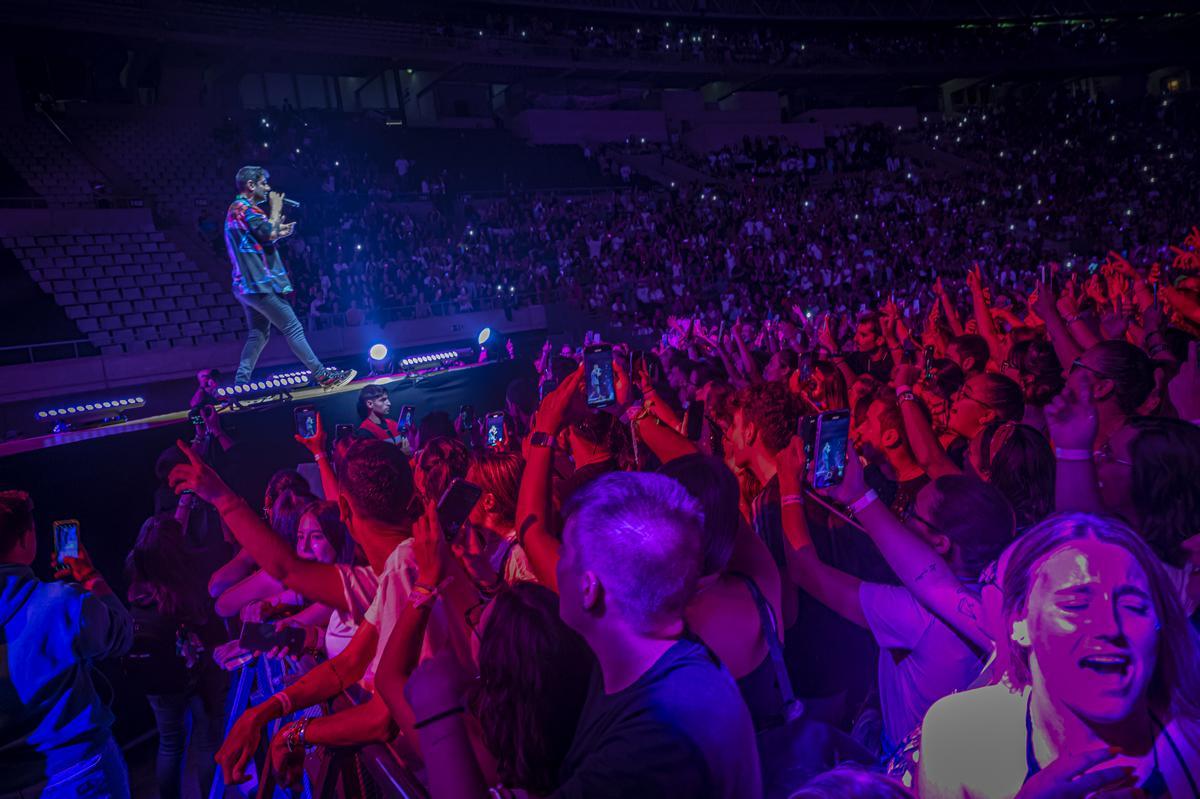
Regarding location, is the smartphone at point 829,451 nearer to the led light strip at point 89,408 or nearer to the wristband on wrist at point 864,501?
the wristband on wrist at point 864,501

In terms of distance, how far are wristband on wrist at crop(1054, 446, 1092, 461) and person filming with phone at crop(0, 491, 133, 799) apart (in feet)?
8.35

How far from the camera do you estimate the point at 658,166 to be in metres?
24.4

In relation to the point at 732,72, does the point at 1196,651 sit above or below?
below

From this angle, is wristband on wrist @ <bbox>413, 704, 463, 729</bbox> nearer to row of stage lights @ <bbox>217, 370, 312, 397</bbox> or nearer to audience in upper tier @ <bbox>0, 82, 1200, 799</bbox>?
audience in upper tier @ <bbox>0, 82, 1200, 799</bbox>

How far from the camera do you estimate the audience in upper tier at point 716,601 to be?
1.14 m

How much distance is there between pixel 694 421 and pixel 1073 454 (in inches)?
82.3

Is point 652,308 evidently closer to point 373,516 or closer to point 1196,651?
point 373,516

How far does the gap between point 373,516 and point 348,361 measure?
32.5 ft

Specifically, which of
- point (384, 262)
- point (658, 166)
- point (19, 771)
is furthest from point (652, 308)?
point (19, 771)

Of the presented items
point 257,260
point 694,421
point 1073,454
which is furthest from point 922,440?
point 257,260

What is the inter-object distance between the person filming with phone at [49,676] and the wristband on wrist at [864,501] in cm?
205

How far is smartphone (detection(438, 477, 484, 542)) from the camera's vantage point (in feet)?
6.85

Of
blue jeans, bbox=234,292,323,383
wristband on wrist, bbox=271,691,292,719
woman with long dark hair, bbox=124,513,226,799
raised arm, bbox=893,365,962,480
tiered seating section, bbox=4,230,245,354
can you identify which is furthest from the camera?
tiered seating section, bbox=4,230,245,354

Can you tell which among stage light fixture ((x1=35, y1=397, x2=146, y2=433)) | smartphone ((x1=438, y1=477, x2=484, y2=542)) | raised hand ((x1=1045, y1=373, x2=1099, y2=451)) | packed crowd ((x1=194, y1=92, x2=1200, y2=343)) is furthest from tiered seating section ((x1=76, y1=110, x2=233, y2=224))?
raised hand ((x1=1045, y1=373, x2=1099, y2=451))
